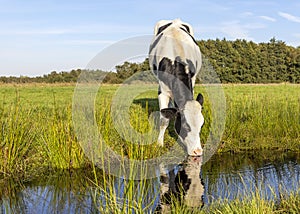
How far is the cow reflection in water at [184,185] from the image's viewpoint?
469cm

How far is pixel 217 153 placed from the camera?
7.45 meters

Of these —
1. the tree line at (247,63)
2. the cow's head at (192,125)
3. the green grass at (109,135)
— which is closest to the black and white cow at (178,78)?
the cow's head at (192,125)

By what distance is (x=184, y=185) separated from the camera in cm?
545

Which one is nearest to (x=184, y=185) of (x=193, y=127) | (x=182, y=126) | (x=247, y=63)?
(x=193, y=127)

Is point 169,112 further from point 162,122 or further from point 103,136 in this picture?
point 103,136

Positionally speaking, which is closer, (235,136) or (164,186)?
(164,186)

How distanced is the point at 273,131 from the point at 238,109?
3.47 ft

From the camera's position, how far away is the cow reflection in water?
469cm

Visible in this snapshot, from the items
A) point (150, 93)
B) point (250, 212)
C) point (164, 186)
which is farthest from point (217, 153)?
point (150, 93)

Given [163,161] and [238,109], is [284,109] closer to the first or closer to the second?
[238,109]

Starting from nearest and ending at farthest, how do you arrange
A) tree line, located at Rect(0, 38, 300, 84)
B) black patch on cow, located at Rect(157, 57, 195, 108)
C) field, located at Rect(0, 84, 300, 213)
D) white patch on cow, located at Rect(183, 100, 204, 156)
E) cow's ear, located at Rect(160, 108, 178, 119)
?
field, located at Rect(0, 84, 300, 213) → white patch on cow, located at Rect(183, 100, 204, 156) → cow's ear, located at Rect(160, 108, 178, 119) → black patch on cow, located at Rect(157, 57, 195, 108) → tree line, located at Rect(0, 38, 300, 84)

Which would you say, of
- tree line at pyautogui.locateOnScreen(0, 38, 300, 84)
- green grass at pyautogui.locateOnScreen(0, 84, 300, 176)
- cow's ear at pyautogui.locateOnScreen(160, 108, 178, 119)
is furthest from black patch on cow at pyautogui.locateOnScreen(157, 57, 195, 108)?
tree line at pyautogui.locateOnScreen(0, 38, 300, 84)

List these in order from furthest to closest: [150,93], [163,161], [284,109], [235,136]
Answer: [150,93]
[284,109]
[235,136]
[163,161]

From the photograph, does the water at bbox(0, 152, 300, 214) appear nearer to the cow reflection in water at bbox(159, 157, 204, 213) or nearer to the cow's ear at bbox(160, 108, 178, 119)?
the cow reflection in water at bbox(159, 157, 204, 213)
